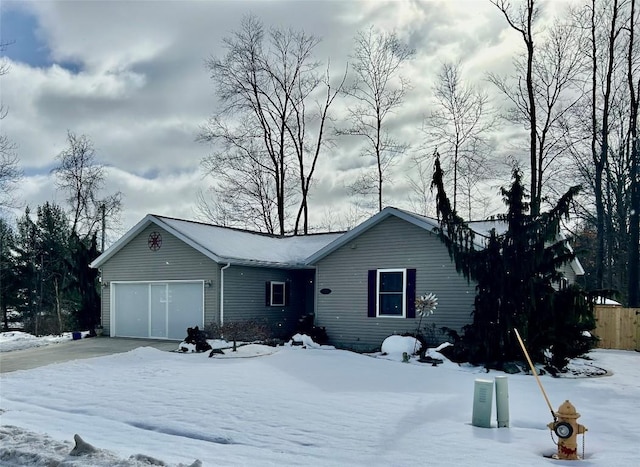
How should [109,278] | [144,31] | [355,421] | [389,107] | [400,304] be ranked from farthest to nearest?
[389,107] < [109,278] < [400,304] < [144,31] < [355,421]

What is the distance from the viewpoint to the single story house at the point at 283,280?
15.0 metres

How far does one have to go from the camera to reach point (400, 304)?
15305mm

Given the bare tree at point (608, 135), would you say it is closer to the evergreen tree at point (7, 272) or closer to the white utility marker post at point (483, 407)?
the white utility marker post at point (483, 407)

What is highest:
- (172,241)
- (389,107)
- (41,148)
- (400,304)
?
(389,107)

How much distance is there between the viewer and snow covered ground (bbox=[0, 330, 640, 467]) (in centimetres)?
561

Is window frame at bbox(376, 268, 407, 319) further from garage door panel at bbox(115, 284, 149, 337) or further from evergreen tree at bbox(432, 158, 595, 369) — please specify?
garage door panel at bbox(115, 284, 149, 337)

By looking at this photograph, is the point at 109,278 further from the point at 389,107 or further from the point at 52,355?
the point at 389,107

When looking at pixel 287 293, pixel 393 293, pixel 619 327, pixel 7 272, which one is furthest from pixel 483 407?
pixel 7 272

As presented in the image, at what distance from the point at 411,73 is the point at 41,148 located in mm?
19797

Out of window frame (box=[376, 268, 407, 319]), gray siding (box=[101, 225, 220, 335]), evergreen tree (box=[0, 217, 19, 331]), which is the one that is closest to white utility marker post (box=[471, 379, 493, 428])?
window frame (box=[376, 268, 407, 319])

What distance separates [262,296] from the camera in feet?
58.9

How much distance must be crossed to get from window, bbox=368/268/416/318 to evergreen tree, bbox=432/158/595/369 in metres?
2.80

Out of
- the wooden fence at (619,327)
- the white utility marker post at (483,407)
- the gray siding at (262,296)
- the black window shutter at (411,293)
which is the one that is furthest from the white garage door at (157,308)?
the wooden fence at (619,327)

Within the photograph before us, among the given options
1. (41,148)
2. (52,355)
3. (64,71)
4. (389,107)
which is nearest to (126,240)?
→ (52,355)
